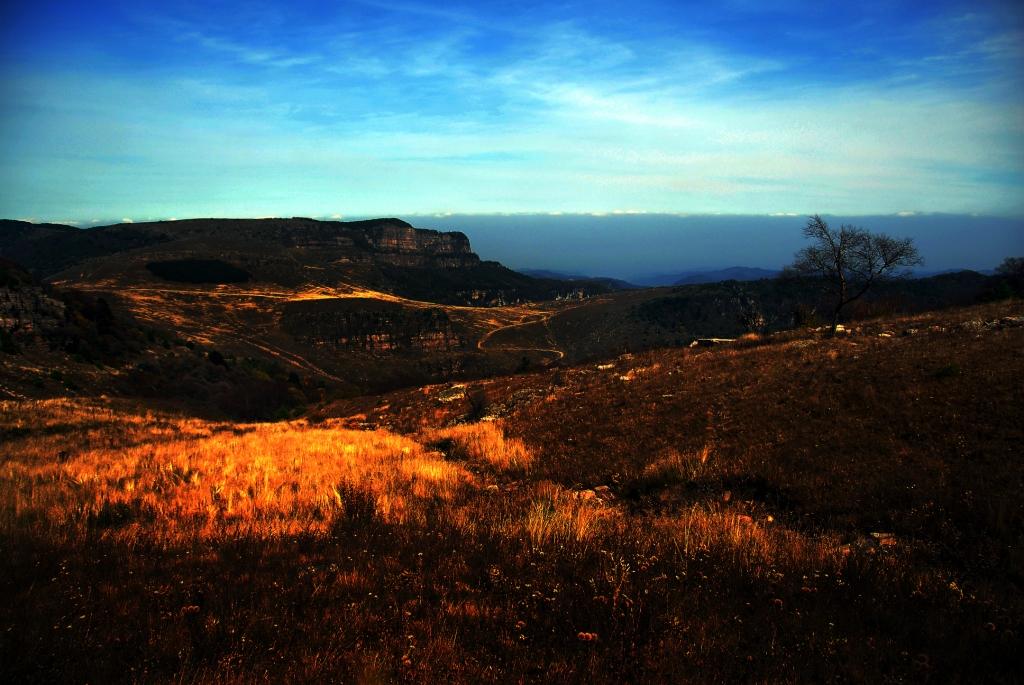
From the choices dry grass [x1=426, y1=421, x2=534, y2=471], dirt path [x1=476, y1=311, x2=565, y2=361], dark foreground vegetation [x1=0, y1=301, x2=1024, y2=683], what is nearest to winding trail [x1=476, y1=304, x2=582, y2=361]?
dirt path [x1=476, y1=311, x2=565, y2=361]

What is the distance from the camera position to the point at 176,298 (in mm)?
93000

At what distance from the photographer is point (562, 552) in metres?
5.32

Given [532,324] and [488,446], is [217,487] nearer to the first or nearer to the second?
[488,446]

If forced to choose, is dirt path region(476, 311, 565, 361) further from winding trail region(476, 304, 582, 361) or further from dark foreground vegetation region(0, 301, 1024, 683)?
dark foreground vegetation region(0, 301, 1024, 683)

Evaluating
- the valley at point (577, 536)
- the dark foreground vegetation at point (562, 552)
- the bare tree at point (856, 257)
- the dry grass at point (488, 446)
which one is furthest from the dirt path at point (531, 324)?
the dark foreground vegetation at point (562, 552)

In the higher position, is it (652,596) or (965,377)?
(965,377)

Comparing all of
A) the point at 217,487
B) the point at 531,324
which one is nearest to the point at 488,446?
the point at 217,487

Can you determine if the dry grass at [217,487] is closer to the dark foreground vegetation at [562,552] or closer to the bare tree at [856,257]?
the dark foreground vegetation at [562,552]

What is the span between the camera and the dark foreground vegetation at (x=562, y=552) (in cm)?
359

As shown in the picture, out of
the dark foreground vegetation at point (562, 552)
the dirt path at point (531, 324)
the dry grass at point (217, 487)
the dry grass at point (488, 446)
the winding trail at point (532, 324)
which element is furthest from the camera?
the dirt path at point (531, 324)

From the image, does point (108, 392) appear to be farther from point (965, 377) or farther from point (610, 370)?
point (965, 377)

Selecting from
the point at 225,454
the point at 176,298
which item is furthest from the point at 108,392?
the point at 176,298

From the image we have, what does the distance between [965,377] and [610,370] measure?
14.3 metres

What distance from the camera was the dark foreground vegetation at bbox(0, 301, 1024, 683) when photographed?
11.8ft
